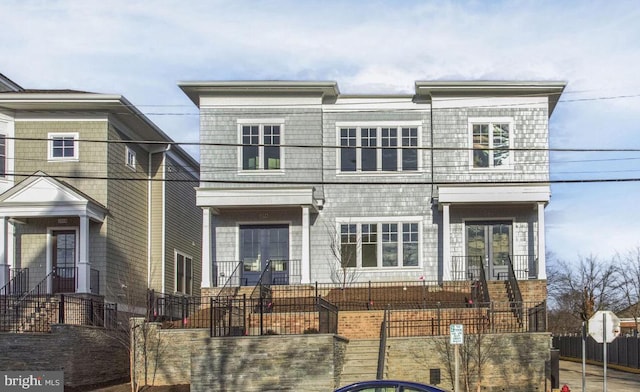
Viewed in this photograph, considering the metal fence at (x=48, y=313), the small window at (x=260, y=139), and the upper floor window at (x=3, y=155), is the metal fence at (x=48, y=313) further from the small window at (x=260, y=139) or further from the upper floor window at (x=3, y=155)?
the small window at (x=260, y=139)

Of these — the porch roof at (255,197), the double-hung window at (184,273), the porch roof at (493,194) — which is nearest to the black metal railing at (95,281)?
the porch roof at (255,197)

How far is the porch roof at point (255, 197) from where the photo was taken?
106 ft

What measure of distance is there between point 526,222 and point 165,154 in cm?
1575

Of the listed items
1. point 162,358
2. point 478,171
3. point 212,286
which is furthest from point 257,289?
point 478,171

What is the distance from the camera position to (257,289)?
32.0 metres

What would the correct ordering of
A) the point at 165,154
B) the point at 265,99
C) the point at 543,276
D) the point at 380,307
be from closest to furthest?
the point at 380,307
the point at 543,276
the point at 265,99
the point at 165,154

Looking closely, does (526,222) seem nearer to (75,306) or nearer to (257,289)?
(257,289)

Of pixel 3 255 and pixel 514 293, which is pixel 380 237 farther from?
pixel 3 255

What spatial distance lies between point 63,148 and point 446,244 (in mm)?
14738

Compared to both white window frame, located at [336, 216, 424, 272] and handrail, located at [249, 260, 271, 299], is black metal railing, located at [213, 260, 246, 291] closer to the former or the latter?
handrail, located at [249, 260, 271, 299]

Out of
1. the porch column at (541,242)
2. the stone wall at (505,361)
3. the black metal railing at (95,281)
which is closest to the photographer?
the stone wall at (505,361)

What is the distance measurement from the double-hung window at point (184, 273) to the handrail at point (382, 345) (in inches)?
623

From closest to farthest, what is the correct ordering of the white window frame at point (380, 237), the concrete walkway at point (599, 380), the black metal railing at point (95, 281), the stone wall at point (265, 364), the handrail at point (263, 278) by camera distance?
the stone wall at point (265, 364)
the concrete walkway at point (599, 380)
the handrail at point (263, 278)
the black metal railing at point (95, 281)
the white window frame at point (380, 237)

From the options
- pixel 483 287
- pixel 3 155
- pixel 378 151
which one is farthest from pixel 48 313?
pixel 483 287
